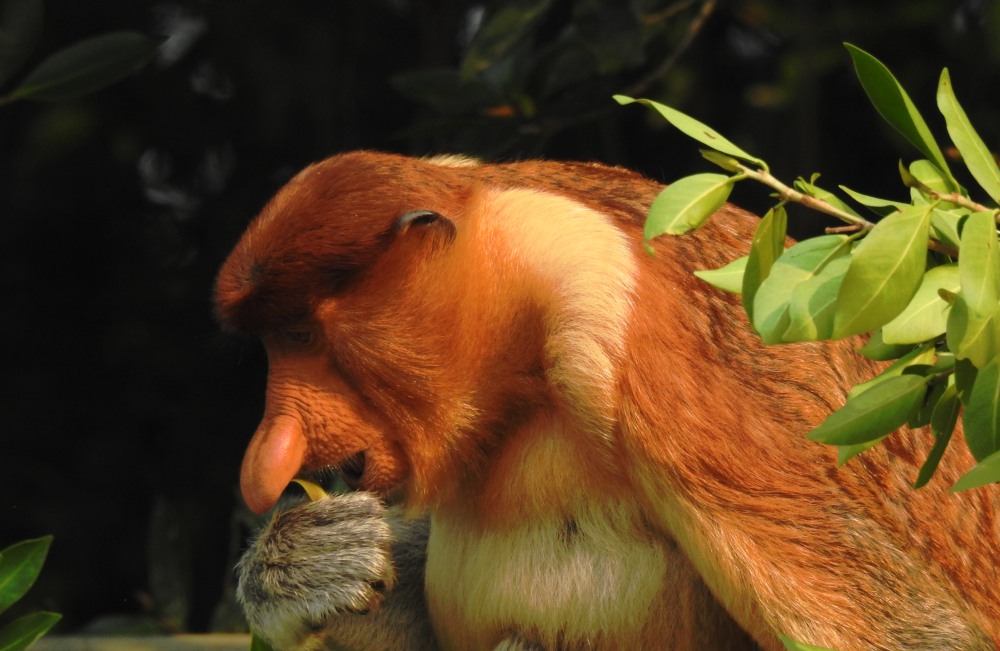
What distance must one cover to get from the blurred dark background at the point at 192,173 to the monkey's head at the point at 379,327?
133cm

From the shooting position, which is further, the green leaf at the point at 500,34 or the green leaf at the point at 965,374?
the green leaf at the point at 500,34

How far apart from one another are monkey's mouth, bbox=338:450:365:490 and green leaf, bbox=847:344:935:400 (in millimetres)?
618

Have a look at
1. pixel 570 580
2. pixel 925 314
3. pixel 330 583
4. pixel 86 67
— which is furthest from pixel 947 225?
pixel 86 67

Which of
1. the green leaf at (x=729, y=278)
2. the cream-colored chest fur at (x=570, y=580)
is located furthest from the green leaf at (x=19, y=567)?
the green leaf at (x=729, y=278)

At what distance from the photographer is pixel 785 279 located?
715mm

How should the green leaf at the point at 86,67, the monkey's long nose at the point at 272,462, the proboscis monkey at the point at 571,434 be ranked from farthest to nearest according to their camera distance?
the green leaf at the point at 86,67, the monkey's long nose at the point at 272,462, the proboscis monkey at the point at 571,434

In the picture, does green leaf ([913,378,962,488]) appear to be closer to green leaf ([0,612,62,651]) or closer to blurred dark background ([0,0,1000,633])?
green leaf ([0,612,62,651])

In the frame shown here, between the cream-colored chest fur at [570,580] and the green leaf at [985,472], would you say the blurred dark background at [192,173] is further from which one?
the green leaf at [985,472]

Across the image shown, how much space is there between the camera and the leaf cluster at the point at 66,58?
6.00 ft

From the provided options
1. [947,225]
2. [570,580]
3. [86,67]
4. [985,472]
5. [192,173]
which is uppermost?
[947,225]

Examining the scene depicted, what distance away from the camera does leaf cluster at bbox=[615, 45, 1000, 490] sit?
2.19 ft

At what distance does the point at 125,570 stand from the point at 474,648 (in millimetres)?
1854

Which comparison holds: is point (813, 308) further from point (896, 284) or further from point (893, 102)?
point (893, 102)

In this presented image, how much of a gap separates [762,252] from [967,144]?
0.20 metres
